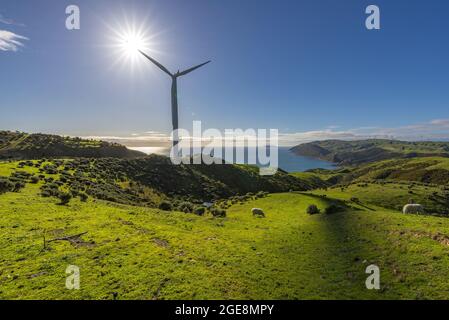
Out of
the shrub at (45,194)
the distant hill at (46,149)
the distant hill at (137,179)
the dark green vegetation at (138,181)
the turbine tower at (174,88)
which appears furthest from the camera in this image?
the distant hill at (46,149)

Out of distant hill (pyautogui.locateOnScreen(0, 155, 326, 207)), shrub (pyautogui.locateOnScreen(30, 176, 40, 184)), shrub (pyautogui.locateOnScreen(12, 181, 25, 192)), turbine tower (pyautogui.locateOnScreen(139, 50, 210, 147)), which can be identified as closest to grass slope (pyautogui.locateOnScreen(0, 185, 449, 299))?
shrub (pyautogui.locateOnScreen(12, 181, 25, 192))

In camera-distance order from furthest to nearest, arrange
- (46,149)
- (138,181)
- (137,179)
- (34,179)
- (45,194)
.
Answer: (46,149)
(137,179)
(138,181)
(34,179)
(45,194)

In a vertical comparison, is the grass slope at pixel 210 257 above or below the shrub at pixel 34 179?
below

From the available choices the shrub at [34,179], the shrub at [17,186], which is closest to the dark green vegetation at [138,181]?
the shrub at [34,179]

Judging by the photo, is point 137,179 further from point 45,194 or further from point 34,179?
point 45,194

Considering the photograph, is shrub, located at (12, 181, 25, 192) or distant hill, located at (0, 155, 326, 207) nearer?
shrub, located at (12, 181, 25, 192)

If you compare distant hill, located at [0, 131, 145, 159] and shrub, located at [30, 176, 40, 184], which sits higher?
Answer: distant hill, located at [0, 131, 145, 159]

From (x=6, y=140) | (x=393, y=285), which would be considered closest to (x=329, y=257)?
(x=393, y=285)

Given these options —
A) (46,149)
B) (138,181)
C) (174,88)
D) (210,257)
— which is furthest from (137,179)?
Answer: (210,257)

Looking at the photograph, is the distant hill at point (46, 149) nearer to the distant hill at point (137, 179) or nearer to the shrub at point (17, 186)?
the distant hill at point (137, 179)

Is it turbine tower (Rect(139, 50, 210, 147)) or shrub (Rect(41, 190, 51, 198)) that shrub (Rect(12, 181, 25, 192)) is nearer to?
shrub (Rect(41, 190, 51, 198))
